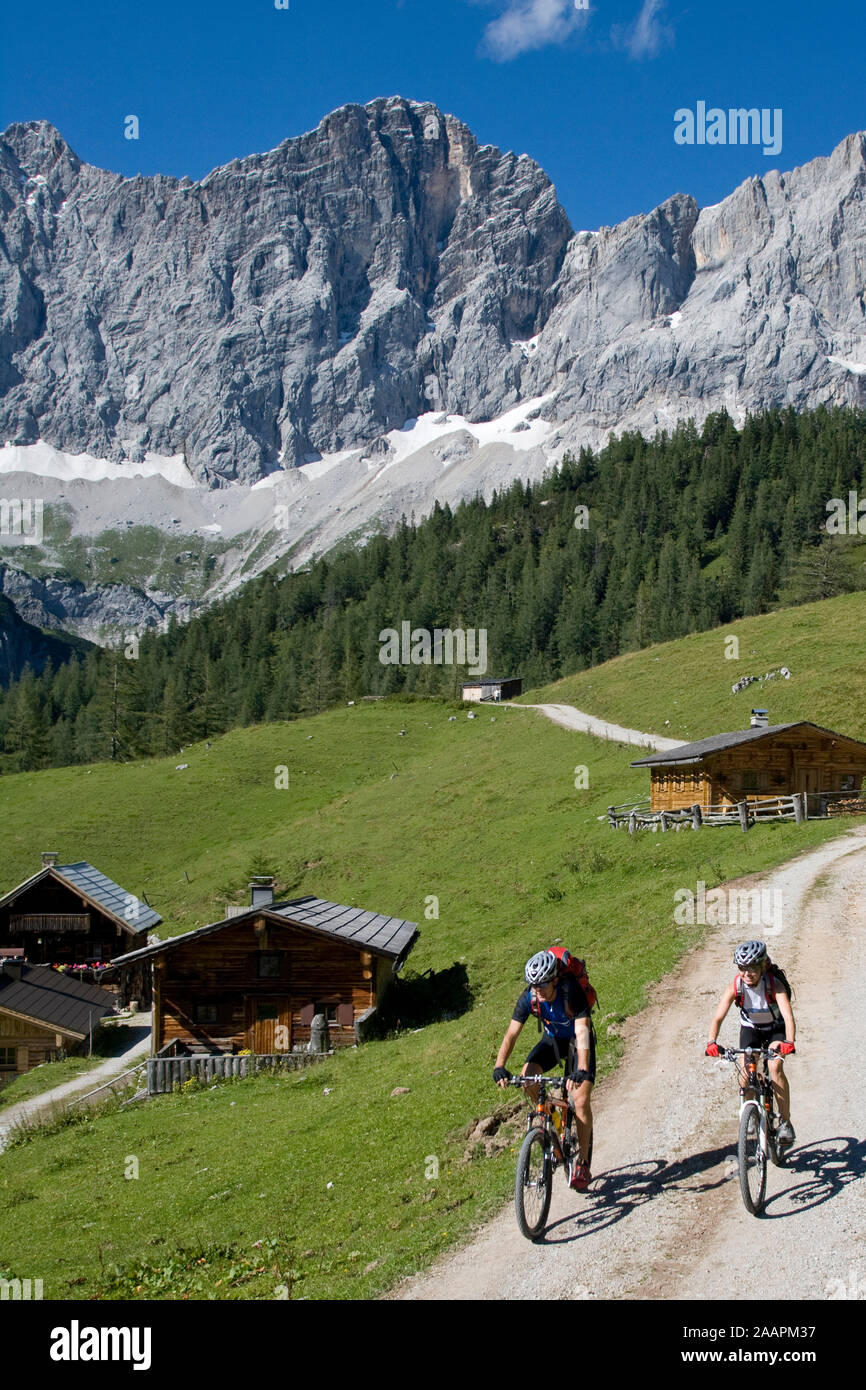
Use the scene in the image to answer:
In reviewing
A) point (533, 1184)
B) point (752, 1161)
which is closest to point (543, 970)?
point (533, 1184)

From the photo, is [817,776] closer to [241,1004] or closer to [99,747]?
[241,1004]

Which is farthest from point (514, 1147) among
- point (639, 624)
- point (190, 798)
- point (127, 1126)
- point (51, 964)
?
point (639, 624)

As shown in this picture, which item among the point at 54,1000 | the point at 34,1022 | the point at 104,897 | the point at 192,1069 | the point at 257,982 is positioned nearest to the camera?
the point at 192,1069

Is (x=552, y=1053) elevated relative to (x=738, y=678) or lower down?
lower down

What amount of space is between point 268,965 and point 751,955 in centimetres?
2183

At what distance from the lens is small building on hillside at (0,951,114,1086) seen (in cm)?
3672

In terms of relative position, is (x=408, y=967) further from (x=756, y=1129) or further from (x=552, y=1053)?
(x=756, y=1129)

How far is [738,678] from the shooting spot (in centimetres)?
7144

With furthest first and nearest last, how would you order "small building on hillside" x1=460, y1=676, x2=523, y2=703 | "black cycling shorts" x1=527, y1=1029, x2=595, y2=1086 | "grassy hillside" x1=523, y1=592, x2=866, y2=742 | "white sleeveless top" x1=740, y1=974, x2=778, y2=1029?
"small building on hillside" x1=460, y1=676, x2=523, y2=703 → "grassy hillside" x1=523, y1=592, x2=866, y2=742 → "white sleeveless top" x1=740, y1=974, x2=778, y2=1029 → "black cycling shorts" x1=527, y1=1029, x2=595, y2=1086

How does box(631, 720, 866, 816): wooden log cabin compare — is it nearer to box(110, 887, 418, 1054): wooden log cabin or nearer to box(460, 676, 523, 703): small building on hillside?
box(110, 887, 418, 1054): wooden log cabin

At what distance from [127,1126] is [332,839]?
35.6 metres

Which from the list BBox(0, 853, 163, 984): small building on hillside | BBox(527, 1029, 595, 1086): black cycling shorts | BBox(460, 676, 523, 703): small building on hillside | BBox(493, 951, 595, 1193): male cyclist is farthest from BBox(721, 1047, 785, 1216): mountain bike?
BBox(460, 676, 523, 703): small building on hillside

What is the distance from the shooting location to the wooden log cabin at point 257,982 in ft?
97.2

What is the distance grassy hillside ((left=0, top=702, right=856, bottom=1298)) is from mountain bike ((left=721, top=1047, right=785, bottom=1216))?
3.10 meters
